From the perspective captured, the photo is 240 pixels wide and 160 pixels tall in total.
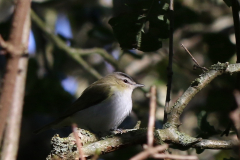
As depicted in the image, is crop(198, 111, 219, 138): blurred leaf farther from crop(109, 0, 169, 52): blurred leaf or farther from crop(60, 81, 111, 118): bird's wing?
crop(60, 81, 111, 118): bird's wing

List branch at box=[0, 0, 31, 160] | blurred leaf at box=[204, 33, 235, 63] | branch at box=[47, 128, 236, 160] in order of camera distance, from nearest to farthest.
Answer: branch at box=[0, 0, 31, 160]
branch at box=[47, 128, 236, 160]
blurred leaf at box=[204, 33, 235, 63]

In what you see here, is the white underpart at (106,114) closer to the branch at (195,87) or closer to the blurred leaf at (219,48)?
the blurred leaf at (219,48)

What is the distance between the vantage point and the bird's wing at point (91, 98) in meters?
5.16

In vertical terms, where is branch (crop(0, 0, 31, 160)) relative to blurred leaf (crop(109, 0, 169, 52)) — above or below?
below

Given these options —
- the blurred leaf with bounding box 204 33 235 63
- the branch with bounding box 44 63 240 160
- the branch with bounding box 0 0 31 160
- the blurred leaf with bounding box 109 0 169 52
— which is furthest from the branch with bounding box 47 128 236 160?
the blurred leaf with bounding box 204 33 235 63

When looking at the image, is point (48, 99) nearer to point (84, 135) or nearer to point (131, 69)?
point (131, 69)

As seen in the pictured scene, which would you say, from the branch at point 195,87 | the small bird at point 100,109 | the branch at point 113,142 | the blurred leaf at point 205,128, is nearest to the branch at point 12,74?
the branch at point 113,142

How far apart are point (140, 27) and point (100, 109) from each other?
156 centimetres

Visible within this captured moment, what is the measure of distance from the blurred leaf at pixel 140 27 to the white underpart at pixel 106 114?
1.31 m

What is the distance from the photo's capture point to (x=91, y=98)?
5.25m

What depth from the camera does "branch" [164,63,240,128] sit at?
3.00 m

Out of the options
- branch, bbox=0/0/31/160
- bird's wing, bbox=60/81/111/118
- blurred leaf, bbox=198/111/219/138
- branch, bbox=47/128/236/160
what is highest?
bird's wing, bbox=60/81/111/118

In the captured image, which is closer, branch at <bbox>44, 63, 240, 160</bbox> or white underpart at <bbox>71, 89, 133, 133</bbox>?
branch at <bbox>44, 63, 240, 160</bbox>

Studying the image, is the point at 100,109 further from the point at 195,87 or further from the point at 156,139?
the point at 156,139
